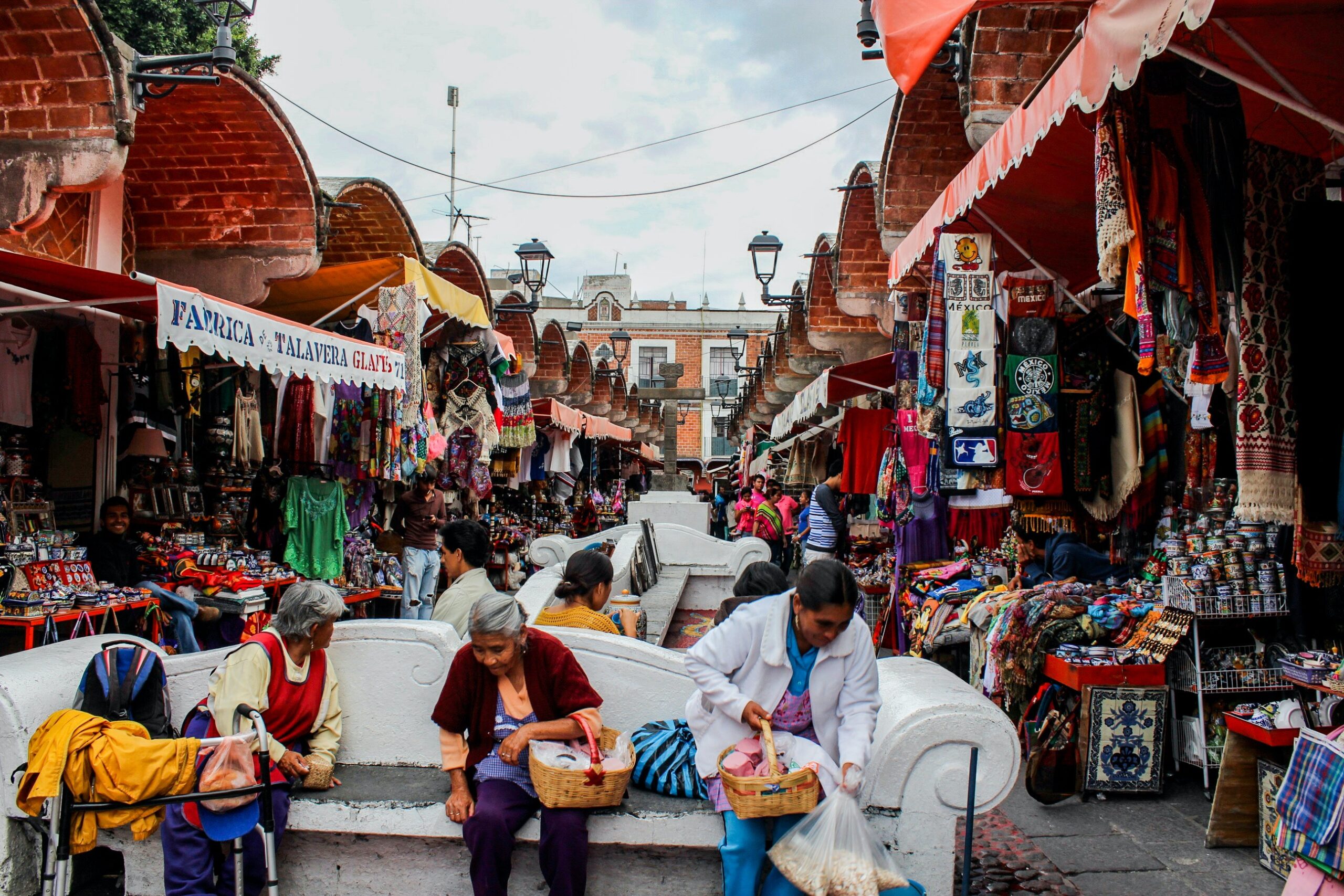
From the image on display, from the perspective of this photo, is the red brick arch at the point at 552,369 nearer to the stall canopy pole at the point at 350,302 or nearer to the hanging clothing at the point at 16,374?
the stall canopy pole at the point at 350,302

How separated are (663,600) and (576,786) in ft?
16.8

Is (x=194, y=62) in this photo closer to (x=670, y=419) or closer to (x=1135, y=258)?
(x=1135, y=258)

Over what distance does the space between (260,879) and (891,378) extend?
7317 millimetres

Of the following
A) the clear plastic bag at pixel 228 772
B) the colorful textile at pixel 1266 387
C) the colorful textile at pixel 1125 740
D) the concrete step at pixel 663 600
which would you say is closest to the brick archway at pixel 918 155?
the concrete step at pixel 663 600

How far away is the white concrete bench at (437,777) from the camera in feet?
10.9

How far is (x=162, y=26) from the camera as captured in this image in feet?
43.8

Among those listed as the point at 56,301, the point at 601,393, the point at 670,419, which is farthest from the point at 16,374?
the point at 670,419

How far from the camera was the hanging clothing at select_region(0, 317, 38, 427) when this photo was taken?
6168mm

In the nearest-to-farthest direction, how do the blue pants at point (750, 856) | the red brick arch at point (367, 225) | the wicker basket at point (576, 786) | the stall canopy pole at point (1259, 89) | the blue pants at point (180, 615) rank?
1. the stall canopy pole at point (1259, 89)
2. the blue pants at point (750, 856)
3. the wicker basket at point (576, 786)
4. the blue pants at point (180, 615)
5. the red brick arch at point (367, 225)

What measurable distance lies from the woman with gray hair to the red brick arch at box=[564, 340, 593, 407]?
15370 millimetres

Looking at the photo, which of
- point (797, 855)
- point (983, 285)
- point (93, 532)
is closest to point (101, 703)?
point (797, 855)

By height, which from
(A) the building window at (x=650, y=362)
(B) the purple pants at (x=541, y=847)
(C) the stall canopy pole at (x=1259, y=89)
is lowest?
(B) the purple pants at (x=541, y=847)

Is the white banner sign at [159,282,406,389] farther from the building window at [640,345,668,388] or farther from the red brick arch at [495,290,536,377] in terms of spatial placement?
the building window at [640,345,668,388]

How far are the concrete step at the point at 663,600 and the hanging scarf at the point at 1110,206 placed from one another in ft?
12.5
